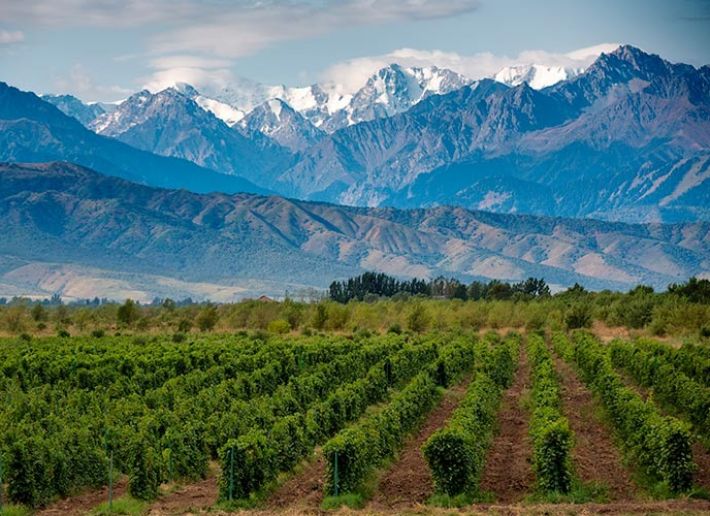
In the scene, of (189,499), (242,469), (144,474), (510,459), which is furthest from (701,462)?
(144,474)

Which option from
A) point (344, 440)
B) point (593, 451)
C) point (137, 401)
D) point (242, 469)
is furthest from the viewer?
point (137, 401)

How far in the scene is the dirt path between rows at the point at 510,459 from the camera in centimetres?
3366

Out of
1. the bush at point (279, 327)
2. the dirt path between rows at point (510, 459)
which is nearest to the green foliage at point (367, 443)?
the dirt path between rows at point (510, 459)

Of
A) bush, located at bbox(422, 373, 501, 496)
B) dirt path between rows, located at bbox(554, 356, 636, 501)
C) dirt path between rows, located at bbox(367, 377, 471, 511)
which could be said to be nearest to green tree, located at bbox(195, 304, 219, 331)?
dirt path between rows, located at bbox(554, 356, 636, 501)

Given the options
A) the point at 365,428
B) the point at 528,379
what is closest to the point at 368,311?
the point at 528,379

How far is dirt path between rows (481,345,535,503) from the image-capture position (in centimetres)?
3366

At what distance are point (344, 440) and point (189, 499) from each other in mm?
4852

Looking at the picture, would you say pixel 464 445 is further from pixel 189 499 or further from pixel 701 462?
pixel 701 462

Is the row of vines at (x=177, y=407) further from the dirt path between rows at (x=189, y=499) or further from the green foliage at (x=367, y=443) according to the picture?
the green foliage at (x=367, y=443)

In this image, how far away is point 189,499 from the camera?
1325 inches

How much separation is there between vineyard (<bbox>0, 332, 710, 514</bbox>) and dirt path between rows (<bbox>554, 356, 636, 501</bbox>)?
11 cm

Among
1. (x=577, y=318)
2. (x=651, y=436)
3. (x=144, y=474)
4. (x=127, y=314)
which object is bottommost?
(x=144, y=474)

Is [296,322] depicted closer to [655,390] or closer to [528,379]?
[528,379]

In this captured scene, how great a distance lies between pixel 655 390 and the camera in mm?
53875
